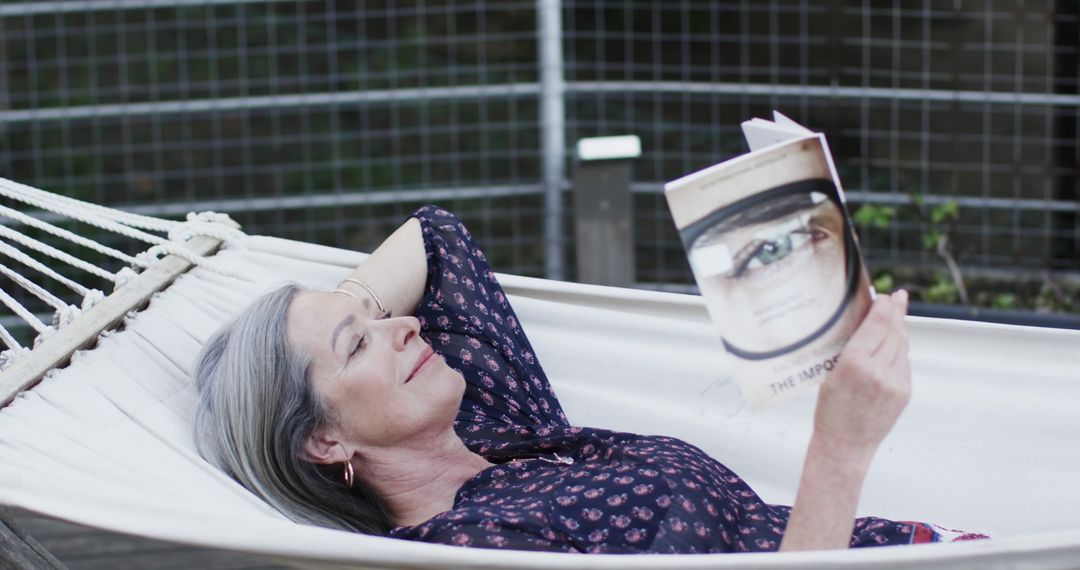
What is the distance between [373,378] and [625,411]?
1.74 ft

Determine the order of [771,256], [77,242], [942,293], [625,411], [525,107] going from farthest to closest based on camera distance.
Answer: [525,107]
[942,293]
[625,411]
[77,242]
[771,256]

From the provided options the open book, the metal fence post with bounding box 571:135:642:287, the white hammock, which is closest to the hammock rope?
the white hammock

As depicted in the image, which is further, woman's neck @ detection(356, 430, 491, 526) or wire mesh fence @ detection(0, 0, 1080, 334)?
wire mesh fence @ detection(0, 0, 1080, 334)

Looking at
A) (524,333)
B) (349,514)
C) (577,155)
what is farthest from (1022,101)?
(349,514)

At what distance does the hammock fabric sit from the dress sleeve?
0.28 feet

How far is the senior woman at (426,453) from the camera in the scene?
167cm

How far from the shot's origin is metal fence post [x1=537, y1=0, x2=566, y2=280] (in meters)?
4.00

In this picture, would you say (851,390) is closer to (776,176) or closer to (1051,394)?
(776,176)

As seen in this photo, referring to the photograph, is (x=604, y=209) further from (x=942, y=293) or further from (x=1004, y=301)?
(x=1004, y=301)

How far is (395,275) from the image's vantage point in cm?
214

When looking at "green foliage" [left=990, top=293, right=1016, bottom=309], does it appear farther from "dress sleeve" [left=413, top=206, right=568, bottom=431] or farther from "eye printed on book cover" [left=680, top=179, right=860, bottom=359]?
"eye printed on book cover" [left=680, top=179, right=860, bottom=359]

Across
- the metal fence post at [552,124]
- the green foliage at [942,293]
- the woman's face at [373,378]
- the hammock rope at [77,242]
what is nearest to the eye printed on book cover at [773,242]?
the woman's face at [373,378]

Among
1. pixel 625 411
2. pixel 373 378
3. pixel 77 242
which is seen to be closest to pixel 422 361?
pixel 373 378

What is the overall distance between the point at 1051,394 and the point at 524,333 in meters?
0.87
